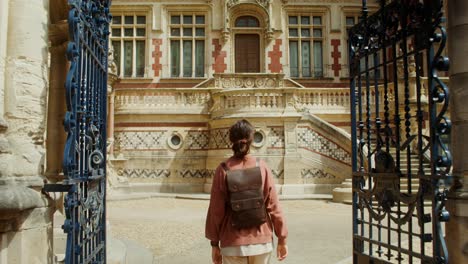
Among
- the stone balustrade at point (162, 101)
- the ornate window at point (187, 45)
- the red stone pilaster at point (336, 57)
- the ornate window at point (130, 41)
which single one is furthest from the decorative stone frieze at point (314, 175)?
the ornate window at point (130, 41)

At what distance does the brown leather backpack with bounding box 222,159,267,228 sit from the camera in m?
3.17

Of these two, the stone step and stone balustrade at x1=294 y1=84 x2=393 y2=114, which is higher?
stone balustrade at x1=294 y1=84 x2=393 y2=114

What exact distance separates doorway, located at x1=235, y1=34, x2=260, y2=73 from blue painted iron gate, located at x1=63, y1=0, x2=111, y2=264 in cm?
1824

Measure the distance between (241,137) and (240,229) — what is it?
67 cm

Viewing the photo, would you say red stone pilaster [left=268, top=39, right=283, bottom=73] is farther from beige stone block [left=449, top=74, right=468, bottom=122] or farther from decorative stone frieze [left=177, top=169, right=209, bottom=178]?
beige stone block [left=449, top=74, right=468, bottom=122]

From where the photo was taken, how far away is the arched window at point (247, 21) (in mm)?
22531

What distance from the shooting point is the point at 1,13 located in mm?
3207

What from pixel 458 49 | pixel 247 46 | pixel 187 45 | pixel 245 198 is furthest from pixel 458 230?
pixel 187 45

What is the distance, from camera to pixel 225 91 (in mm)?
15641

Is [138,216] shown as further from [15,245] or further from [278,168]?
[15,245]

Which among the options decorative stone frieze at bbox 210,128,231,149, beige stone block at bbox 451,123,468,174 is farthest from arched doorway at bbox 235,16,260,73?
beige stone block at bbox 451,123,468,174

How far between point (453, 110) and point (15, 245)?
11.3ft

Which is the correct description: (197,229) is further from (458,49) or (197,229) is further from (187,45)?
(187,45)

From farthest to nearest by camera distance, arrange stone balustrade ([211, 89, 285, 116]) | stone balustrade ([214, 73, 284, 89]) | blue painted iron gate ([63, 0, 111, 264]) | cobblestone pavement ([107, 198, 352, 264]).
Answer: stone balustrade ([214, 73, 284, 89]) < stone balustrade ([211, 89, 285, 116]) < cobblestone pavement ([107, 198, 352, 264]) < blue painted iron gate ([63, 0, 111, 264])
